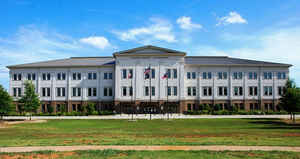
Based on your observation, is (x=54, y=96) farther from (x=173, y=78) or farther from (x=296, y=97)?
(x=296, y=97)

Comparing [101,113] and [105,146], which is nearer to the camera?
[105,146]

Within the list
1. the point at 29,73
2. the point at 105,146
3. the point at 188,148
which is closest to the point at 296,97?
the point at 188,148

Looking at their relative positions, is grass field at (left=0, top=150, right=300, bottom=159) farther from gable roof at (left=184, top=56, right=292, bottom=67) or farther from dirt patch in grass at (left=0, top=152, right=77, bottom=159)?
gable roof at (left=184, top=56, right=292, bottom=67)

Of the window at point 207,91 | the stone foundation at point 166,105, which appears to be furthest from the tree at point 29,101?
the window at point 207,91

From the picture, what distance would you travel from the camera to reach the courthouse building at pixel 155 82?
55.2m

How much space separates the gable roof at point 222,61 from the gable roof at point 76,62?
789 inches

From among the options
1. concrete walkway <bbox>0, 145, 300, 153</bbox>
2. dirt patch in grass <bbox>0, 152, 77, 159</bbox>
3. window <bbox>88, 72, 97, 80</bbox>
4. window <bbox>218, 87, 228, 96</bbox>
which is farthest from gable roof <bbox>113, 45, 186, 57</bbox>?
dirt patch in grass <bbox>0, 152, 77, 159</bbox>

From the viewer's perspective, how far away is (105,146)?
1366cm

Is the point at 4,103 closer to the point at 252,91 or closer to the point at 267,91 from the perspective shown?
the point at 252,91

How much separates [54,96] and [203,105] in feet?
117

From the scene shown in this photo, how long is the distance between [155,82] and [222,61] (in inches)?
715

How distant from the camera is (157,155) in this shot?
37.2ft

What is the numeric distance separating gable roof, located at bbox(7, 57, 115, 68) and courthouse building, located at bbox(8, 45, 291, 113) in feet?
0.85

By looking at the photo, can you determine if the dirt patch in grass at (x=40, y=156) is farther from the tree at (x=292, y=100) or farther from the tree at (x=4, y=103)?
the tree at (x=292, y=100)
